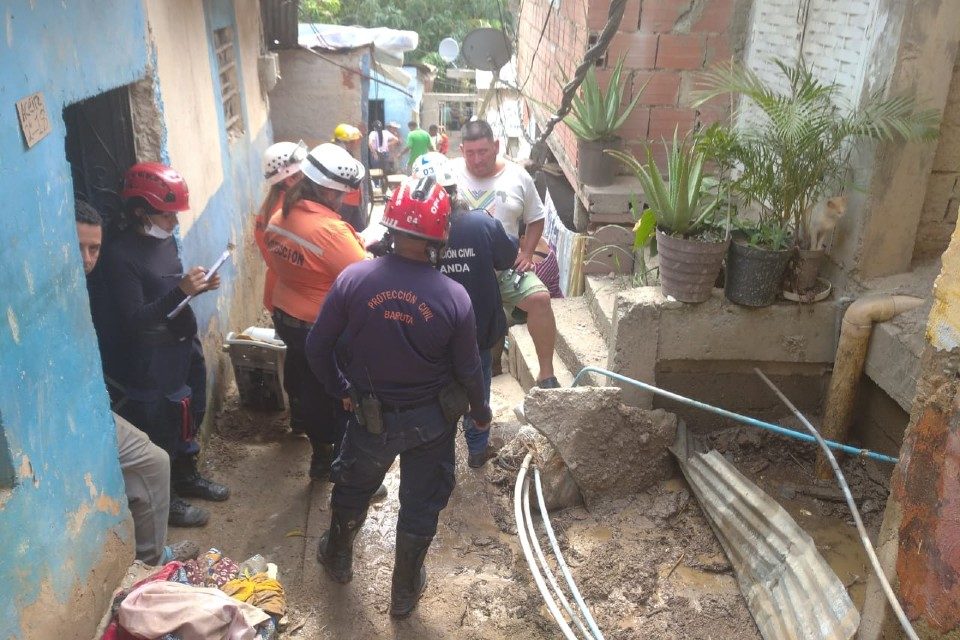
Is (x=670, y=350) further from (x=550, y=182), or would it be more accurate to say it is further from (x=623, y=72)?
(x=550, y=182)

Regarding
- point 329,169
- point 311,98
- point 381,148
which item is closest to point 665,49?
point 329,169

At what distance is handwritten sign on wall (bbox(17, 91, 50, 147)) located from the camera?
2.32m

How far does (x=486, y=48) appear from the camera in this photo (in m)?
8.93

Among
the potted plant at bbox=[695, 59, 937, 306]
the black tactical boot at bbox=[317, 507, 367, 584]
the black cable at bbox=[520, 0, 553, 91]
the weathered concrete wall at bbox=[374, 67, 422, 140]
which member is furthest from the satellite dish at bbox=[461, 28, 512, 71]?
the weathered concrete wall at bbox=[374, 67, 422, 140]

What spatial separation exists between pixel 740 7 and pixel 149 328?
15.5 feet

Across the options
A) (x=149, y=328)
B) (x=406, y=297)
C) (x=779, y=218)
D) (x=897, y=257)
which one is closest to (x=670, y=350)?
(x=779, y=218)

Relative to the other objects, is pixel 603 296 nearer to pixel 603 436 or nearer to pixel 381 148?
pixel 603 436

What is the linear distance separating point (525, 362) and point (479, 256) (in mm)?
1728

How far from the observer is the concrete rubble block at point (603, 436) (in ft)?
12.8

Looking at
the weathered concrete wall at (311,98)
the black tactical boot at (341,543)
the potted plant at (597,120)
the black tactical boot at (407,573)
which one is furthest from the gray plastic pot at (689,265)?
the weathered concrete wall at (311,98)

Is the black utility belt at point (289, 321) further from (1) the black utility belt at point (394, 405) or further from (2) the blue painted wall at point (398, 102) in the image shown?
(2) the blue painted wall at point (398, 102)

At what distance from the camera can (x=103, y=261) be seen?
359cm

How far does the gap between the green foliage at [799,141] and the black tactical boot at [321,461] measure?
263cm

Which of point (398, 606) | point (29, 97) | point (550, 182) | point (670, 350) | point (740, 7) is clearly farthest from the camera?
point (550, 182)
